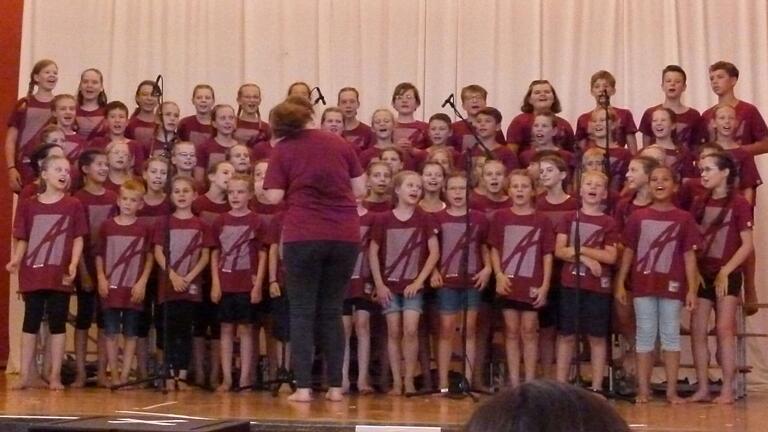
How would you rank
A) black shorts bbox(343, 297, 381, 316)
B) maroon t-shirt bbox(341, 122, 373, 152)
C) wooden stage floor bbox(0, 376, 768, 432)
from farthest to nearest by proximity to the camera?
1. maroon t-shirt bbox(341, 122, 373, 152)
2. black shorts bbox(343, 297, 381, 316)
3. wooden stage floor bbox(0, 376, 768, 432)

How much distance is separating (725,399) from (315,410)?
2443 mm

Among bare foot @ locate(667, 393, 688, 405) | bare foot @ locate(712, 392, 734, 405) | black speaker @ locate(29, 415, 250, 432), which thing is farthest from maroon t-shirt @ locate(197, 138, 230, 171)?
black speaker @ locate(29, 415, 250, 432)

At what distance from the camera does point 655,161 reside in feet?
21.5

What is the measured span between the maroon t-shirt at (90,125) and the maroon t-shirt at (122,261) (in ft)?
3.36

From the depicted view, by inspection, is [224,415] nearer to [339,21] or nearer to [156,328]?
[156,328]

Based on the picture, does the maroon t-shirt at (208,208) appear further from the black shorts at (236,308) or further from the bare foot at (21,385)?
the bare foot at (21,385)

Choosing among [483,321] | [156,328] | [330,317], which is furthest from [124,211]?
[483,321]

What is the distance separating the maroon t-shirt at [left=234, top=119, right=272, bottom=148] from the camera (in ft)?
25.5

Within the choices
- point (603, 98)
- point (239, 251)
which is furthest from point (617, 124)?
point (239, 251)

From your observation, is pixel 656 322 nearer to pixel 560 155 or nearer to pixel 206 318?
pixel 560 155

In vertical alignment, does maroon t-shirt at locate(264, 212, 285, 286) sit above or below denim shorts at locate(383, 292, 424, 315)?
above

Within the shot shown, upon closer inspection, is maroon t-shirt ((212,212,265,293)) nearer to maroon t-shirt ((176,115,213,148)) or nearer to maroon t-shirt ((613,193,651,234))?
maroon t-shirt ((176,115,213,148))

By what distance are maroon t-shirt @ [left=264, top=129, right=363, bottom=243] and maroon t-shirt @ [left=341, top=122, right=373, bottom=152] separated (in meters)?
1.90

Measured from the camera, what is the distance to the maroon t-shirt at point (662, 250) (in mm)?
6324
